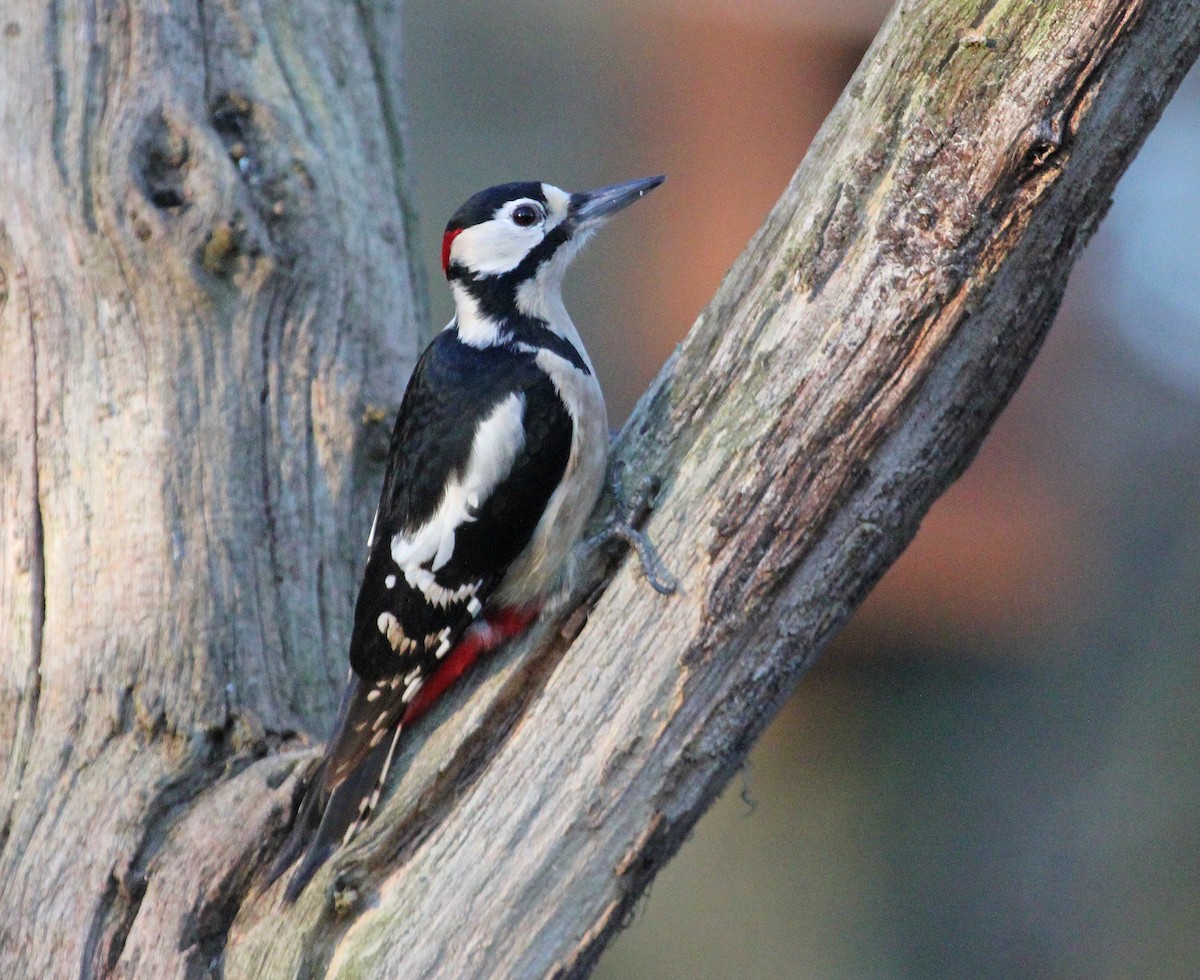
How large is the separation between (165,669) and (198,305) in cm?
76

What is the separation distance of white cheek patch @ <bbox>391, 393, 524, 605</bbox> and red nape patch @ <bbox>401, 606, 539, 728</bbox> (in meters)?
0.17

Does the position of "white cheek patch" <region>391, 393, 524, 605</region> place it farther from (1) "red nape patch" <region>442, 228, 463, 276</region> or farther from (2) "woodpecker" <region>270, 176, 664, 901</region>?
(1) "red nape patch" <region>442, 228, 463, 276</region>

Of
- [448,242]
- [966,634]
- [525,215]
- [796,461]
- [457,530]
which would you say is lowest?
[966,634]

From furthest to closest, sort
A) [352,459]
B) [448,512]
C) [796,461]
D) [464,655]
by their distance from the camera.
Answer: [352,459], [448,512], [464,655], [796,461]

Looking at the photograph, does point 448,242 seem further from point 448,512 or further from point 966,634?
point 966,634

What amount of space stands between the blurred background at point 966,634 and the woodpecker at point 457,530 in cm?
379

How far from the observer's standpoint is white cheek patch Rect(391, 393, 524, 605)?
2.56 meters

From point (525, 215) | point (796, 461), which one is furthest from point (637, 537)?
point (525, 215)

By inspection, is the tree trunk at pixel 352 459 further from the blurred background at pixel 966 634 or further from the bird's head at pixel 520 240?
the blurred background at pixel 966 634

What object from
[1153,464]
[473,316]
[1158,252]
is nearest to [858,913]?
[1153,464]

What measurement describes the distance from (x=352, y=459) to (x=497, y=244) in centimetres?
58

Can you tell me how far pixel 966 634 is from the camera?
6281 millimetres

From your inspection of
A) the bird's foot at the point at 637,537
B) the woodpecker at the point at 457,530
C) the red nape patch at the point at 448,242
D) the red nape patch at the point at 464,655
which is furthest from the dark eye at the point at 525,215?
the red nape patch at the point at 464,655

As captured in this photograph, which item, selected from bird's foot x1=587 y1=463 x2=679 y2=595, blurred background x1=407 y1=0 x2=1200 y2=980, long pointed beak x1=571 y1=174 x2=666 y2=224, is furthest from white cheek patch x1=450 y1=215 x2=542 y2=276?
blurred background x1=407 y1=0 x2=1200 y2=980
